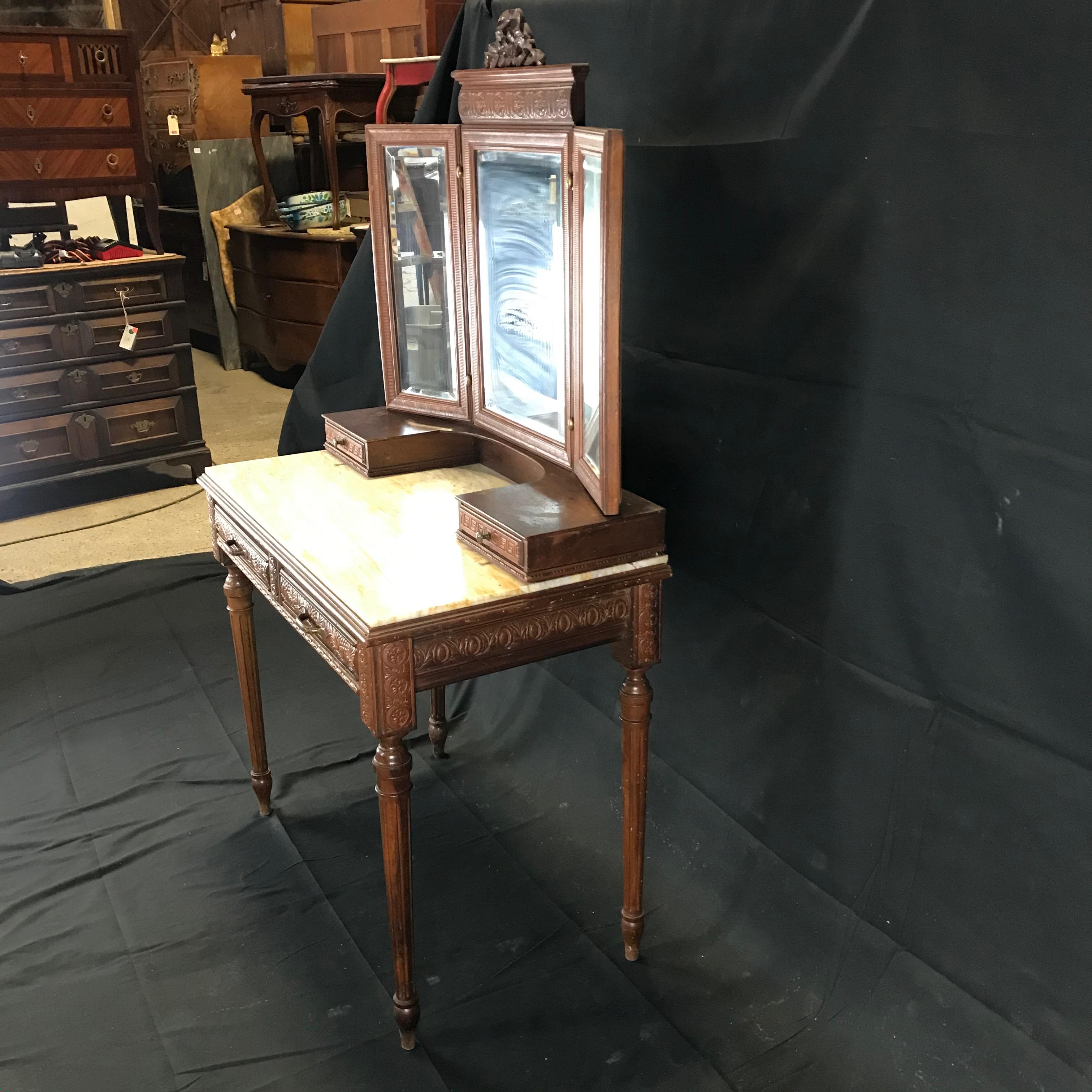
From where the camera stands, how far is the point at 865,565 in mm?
1521

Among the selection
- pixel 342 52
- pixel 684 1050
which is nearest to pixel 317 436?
pixel 684 1050

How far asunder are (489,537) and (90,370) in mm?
2830

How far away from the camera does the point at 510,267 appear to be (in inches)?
68.9

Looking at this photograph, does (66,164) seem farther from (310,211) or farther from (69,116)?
(310,211)

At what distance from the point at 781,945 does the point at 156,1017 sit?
986 mm

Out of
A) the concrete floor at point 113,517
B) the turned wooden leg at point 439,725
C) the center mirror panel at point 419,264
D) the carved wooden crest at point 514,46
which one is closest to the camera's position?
the carved wooden crest at point 514,46

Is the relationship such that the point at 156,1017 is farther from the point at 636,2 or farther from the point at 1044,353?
the point at 636,2

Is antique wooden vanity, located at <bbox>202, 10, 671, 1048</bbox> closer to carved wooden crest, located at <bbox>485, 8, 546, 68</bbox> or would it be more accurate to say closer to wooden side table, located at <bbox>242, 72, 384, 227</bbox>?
carved wooden crest, located at <bbox>485, 8, 546, 68</bbox>

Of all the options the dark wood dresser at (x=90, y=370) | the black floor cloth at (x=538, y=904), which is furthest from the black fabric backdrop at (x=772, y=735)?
the dark wood dresser at (x=90, y=370)

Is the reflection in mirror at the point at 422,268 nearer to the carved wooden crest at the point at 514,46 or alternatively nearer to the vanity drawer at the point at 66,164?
the carved wooden crest at the point at 514,46

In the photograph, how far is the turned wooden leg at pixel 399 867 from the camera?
4.87ft

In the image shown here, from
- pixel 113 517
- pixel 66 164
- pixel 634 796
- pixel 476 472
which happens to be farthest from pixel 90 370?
pixel 634 796

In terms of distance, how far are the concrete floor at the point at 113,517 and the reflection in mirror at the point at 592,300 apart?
2.34 m

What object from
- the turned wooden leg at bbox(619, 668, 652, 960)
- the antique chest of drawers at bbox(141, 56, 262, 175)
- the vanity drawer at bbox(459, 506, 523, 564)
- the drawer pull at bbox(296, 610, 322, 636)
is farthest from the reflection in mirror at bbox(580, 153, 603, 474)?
the antique chest of drawers at bbox(141, 56, 262, 175)
